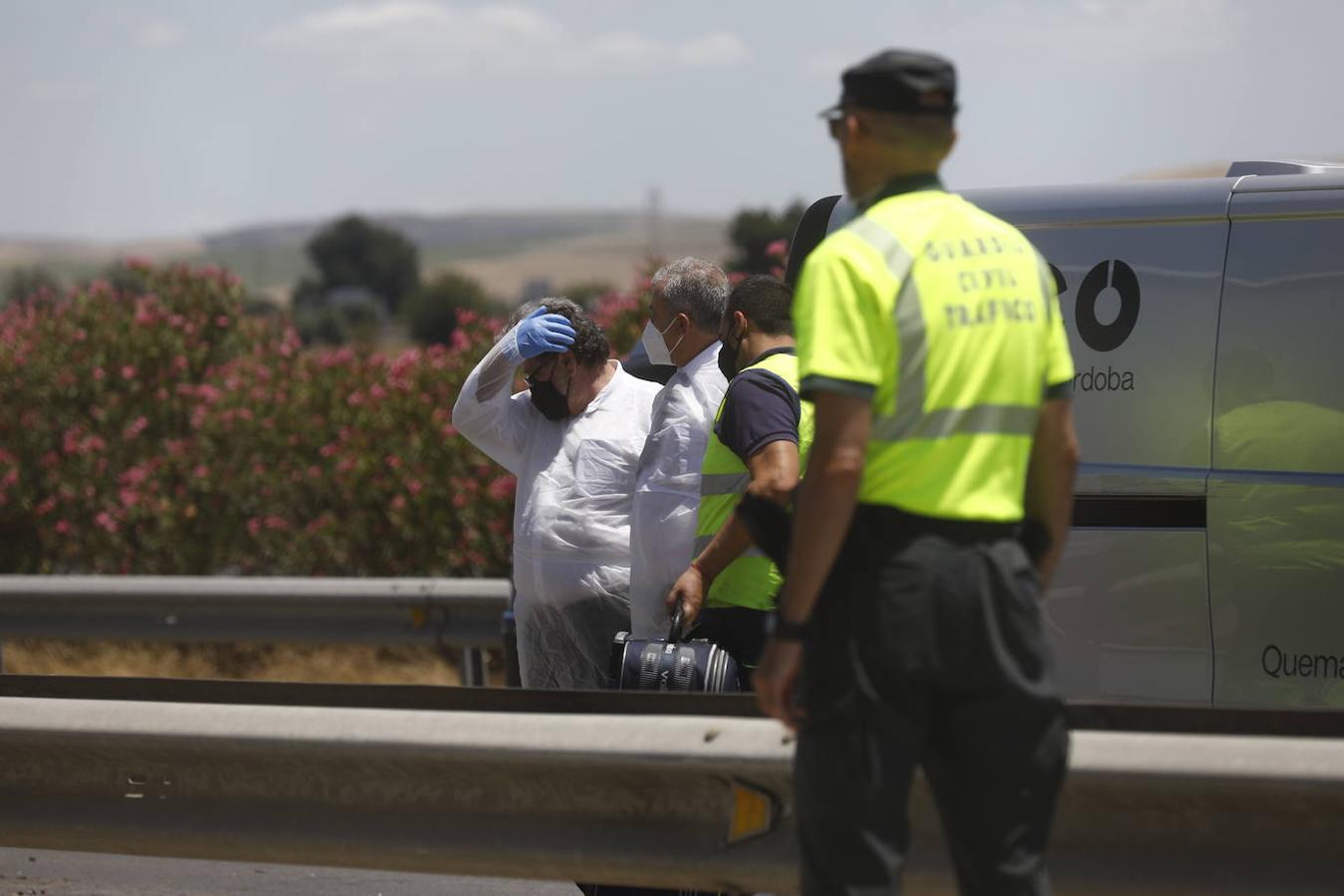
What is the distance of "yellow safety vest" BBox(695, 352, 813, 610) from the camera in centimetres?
468

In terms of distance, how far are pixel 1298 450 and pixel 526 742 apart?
243 centimetres

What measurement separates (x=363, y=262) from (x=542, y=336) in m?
131

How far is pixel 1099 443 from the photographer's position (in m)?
5.16

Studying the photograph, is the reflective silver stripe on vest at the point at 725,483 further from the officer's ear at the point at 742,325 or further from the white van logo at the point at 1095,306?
the white van logo at the point at 1095,306

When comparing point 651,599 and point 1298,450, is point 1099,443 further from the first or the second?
point 651,599

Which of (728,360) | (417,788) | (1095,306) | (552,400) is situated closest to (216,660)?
(552,400)

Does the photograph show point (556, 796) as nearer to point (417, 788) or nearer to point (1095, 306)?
point (417, 788)

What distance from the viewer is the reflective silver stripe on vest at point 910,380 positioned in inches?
118

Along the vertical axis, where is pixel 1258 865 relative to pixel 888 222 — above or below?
below

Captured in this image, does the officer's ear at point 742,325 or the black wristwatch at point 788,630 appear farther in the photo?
the officer's ear at point 742,325

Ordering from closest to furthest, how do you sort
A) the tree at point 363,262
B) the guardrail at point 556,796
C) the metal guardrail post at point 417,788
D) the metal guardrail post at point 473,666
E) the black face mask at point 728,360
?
the guardrail at point 556,796, the metal guardrail post at point 417,788, the black face mask at point 728,360, the metal guardrail post at point 473,666, the tree at point 363,262

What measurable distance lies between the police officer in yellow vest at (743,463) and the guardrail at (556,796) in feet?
2.25

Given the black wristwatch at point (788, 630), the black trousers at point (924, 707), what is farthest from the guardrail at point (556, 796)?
the black wristwatch at point (788, 630)

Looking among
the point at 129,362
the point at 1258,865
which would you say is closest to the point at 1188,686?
the point at 1258,865
